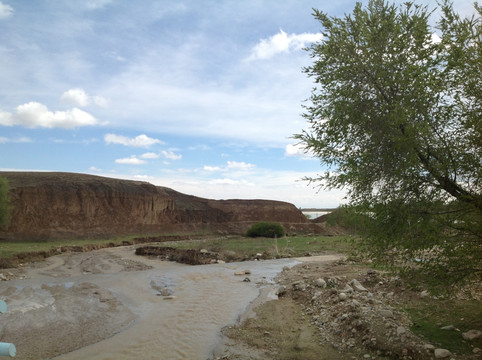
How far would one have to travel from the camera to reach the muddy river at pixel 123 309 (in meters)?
9.36

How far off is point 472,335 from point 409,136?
178 inches

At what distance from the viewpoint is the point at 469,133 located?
721 cm

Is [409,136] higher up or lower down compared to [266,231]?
higher up

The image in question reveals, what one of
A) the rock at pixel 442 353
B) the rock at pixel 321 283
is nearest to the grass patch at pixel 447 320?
the rock at pixel 442 353

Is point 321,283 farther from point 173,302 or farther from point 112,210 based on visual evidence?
point 112,210

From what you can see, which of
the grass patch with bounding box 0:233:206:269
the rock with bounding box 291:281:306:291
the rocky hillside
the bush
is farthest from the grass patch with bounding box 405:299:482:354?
the rocky hillside

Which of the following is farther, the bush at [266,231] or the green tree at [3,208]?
the bush at [266,231]

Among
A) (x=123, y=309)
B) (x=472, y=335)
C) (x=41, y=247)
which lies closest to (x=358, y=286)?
(x=472, y=335)

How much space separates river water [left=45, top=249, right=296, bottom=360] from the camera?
9.16m

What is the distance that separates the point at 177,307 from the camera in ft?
44.8

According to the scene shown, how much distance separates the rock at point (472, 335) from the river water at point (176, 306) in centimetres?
579

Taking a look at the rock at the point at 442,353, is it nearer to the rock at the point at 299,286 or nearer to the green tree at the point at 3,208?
the rock at the point at 299,286

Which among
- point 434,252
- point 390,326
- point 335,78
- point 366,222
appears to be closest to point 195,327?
point 390,326

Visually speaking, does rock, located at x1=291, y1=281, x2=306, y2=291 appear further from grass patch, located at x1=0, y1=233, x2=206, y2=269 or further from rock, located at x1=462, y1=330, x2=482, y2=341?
grass patch, located at x1=0, y1=233, x2=206, y2=269
